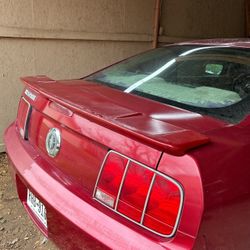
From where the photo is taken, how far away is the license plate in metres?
1.83

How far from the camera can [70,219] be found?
1517 millimetres

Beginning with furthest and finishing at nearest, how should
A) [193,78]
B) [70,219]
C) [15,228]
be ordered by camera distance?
→ [15,228], [193,78], [70,219]

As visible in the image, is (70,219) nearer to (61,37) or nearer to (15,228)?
(15,228)

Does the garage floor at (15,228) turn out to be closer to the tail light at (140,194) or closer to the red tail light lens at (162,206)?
the tail light at (140,194)

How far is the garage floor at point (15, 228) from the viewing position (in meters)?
2.50

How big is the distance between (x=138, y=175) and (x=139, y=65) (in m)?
1.27

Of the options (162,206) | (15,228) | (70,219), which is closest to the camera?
(162,206)

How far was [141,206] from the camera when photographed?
1.33 metres

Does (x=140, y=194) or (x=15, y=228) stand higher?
(x=140, y=194)

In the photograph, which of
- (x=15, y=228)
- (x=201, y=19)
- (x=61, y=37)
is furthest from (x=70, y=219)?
(x=201, y=19)

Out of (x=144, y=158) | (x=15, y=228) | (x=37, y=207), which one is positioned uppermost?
(x=144, y=158)

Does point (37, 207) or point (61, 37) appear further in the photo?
point (61, 37)

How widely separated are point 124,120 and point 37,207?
841 millimetres

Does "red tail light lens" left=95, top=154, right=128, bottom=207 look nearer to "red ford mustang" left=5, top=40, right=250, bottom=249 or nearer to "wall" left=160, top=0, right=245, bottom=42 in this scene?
"red ford mustang" left=5, top=40, right=250, bottom=249
